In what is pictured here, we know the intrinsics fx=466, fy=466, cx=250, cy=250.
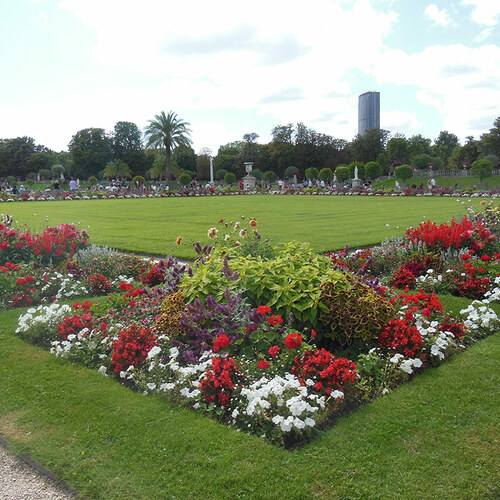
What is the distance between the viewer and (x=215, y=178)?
7238 cm

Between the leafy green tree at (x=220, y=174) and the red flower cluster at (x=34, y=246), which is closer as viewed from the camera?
the red flower cluster at (x=34, y=246)

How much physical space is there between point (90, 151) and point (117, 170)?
726cm

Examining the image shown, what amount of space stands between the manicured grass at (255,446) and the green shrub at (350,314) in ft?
1.85

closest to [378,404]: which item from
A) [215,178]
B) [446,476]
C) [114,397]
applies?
[446,476]

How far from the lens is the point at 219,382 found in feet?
11.0

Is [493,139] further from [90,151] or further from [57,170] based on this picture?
[57,170]

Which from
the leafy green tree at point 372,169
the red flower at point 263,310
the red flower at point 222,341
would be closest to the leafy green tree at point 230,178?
the leafy green tree at point 372,169

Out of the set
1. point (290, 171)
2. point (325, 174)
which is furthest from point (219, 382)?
point (290, 171)

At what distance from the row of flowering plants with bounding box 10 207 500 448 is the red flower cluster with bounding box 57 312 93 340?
0.03 ft

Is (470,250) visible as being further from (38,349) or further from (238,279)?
(38,349)

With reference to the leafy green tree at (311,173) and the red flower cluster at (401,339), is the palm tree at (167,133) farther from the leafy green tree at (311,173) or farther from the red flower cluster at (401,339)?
the red flower cluster at (401,339)

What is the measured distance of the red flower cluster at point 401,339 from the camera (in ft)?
12.8

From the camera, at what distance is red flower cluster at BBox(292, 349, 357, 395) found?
3275 mm

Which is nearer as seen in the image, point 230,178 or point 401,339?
point 401,339
